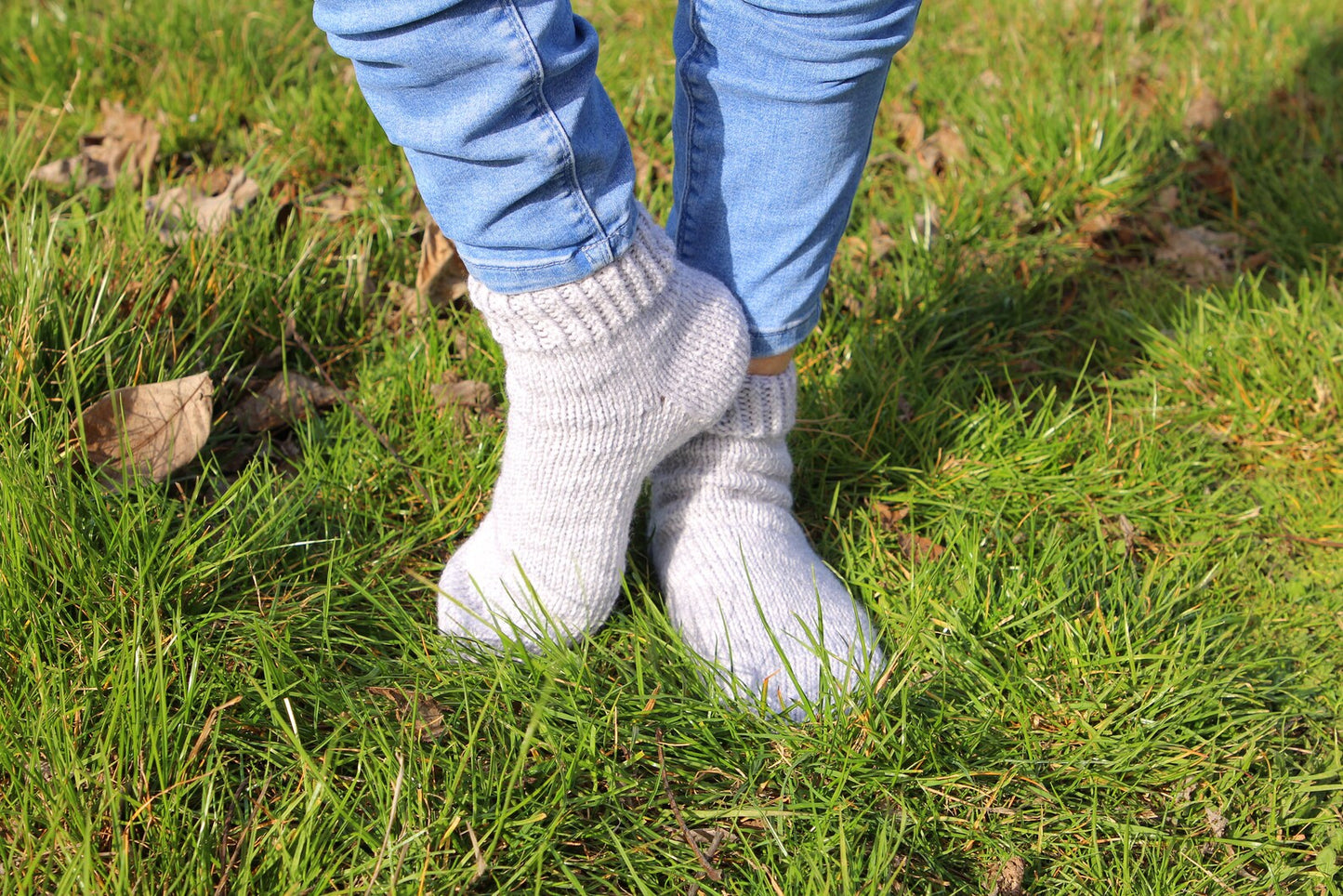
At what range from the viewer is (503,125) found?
0.95m

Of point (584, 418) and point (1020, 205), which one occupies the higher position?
point (584, 418)

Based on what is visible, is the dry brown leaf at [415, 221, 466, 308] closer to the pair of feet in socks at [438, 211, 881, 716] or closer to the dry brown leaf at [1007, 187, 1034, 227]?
the pair of feet in socks at [438, 211, 881, 716]

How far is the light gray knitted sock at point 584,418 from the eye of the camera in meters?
1.13

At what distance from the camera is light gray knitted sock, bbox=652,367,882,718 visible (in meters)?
1.28

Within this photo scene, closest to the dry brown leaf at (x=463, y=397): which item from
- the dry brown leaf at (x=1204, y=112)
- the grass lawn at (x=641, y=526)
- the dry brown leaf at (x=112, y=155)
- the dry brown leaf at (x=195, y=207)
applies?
the grass lawn at (x=641, y=526)

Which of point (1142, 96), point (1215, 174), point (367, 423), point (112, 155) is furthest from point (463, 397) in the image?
point (1142, 96)

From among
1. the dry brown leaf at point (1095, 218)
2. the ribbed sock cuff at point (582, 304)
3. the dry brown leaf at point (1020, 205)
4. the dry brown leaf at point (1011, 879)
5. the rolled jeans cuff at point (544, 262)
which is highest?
the rolled jeans cuff at point (544, 262)

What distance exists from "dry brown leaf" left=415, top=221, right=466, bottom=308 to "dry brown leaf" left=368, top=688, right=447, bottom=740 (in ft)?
2.70

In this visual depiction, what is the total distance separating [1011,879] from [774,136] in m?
0.83

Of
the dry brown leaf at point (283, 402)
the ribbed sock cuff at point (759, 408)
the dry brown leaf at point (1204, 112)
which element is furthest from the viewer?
the dry brown leaf at point (1204, 112)

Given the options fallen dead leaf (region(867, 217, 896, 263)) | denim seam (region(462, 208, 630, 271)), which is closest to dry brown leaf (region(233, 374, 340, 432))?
denim seam (region(462, 208, 630, 271))

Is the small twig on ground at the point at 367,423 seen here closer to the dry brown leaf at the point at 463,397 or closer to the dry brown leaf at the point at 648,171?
the dry brown leaf at the point at 463,397

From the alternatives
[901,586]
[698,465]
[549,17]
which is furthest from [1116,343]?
[549,17]

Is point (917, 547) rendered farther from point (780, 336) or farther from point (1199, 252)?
point (1199, 252)
